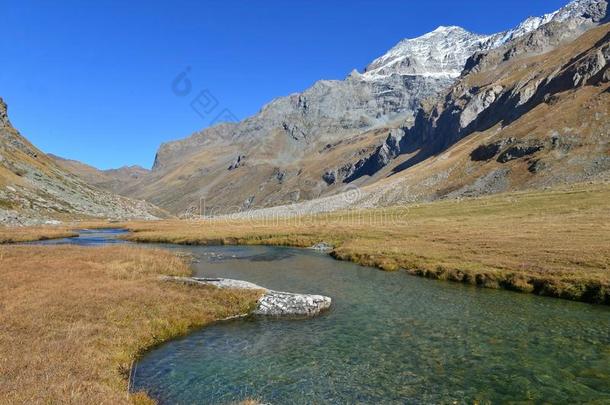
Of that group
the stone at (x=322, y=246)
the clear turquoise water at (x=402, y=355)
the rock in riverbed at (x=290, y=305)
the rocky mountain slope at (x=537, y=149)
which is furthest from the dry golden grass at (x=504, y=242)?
the rocky mountain slope at (x=537, y=149)

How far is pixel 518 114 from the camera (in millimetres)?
187125

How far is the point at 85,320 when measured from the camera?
21328 millimetres

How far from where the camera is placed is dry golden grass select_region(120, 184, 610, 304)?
33.5m

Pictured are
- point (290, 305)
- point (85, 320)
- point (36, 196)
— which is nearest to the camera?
point (85, 320)

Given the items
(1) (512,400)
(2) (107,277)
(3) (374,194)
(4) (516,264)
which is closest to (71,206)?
(3) (374,194)

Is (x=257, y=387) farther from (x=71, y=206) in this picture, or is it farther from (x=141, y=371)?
(x=71, y=206)

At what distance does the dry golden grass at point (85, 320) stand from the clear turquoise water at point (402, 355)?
159 cm

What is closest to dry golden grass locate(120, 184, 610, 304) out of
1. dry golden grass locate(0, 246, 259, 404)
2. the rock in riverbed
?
the rock in riverbed

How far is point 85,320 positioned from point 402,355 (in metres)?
16.2

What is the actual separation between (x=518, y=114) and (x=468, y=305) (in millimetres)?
185768

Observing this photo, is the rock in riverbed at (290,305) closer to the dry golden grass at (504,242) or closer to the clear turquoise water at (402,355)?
the clear turquoise water at (402,355)

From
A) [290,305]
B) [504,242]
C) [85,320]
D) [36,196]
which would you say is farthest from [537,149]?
[36,196]

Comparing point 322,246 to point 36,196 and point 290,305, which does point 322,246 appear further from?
point 36,196

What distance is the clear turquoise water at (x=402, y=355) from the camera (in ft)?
52.4
